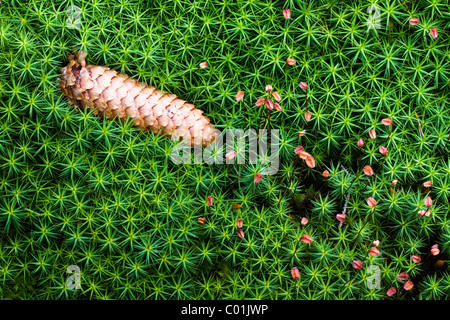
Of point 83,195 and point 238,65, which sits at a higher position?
point 238,65

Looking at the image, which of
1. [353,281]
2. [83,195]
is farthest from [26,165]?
[353,281]

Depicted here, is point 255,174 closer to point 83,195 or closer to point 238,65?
point 238,65

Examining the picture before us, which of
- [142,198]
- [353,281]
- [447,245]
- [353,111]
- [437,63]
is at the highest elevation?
[437,63]

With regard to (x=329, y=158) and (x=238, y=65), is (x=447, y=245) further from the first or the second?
(x=238, y=65)

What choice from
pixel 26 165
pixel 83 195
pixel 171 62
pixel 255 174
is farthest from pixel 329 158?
pixel 26 165

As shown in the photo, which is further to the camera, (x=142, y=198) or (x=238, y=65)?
(x=238, y=65)

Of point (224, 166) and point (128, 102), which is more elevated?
point (128, 102)
